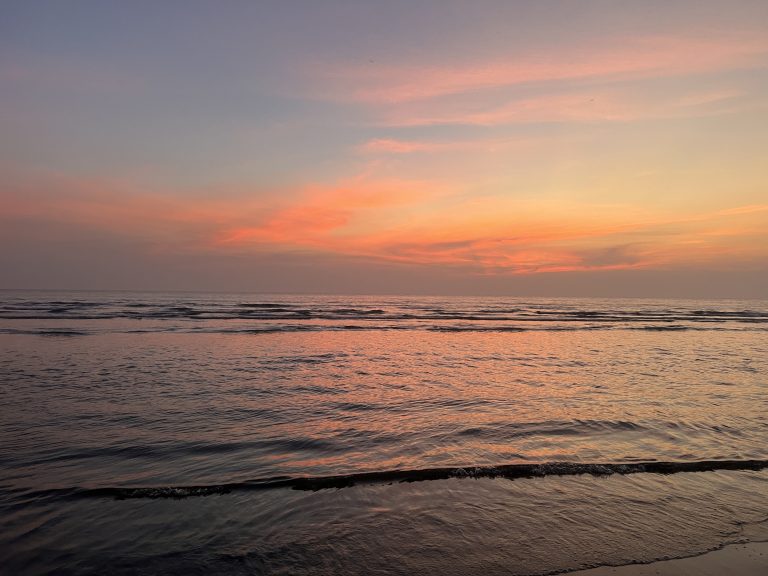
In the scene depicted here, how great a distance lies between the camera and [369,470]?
7.14 meters

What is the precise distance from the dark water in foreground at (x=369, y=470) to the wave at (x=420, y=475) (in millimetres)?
35

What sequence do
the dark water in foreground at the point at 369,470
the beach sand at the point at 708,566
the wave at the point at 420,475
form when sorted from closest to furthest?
the beach sand at the point at 708,566 < the dark water in foreground at the point at 369,470 < the wave at the point at 420,475

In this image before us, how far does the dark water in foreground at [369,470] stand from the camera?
192 inches

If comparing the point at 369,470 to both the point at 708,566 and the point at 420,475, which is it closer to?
the point at 420,475

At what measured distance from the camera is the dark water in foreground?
4875 mm

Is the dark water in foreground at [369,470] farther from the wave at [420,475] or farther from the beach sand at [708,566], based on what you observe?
the beach sand at [708,566]

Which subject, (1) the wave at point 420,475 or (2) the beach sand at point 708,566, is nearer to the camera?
(2) the beach sand at point 708,566

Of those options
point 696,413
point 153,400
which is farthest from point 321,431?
point 696,413

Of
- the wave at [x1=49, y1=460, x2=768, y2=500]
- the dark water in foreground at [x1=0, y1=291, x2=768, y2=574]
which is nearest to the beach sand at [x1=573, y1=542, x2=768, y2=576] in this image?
the dark water in foreground at [x1=0, y1=291, x2=768, y2=574]

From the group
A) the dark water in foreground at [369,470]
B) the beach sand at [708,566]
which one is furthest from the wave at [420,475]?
the beach sand at [708,566]

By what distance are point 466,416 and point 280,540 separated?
6233 mm

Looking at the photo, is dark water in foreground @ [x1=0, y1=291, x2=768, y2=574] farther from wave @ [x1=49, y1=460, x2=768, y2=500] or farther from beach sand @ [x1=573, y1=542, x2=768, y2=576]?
beach sand @ [x1=573, y1=542, x2=768, y2=576]

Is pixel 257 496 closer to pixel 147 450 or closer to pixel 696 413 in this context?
pixel 147 450

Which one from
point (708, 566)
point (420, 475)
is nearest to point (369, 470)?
point (420, 475)
